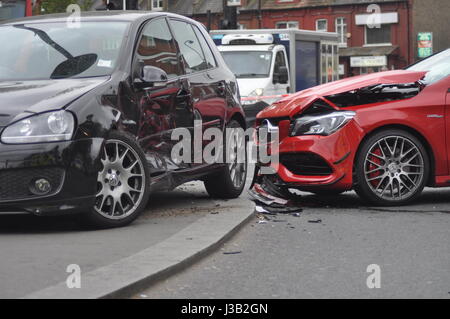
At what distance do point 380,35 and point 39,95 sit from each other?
2422 inches

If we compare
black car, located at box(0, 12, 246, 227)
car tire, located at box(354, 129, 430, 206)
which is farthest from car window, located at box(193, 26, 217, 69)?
car tire, located at box(354, 129, 430, 206)

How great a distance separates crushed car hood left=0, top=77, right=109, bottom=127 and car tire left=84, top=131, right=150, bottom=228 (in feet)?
1.40

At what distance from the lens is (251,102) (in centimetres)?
2323

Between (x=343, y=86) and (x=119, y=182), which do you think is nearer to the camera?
(x=119, y=182)

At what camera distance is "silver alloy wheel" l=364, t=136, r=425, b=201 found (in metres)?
8.97

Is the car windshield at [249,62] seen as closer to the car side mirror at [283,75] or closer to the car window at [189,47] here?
the car side mirror at [283,75]

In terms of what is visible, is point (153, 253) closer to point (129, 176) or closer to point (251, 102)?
point (129, 176)

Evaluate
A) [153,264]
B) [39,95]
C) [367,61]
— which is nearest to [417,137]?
[39,95]

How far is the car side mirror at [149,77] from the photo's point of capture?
7789mm

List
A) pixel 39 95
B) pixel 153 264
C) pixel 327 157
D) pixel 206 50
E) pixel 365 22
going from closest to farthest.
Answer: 1. pixel 153 264
2. pixel 39 95
3. pixel 327 157
4. pixel 206 50
5. pixel 365 22

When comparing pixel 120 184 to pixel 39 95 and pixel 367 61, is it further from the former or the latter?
pixel 367 61

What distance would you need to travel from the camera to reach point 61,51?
7.96m
